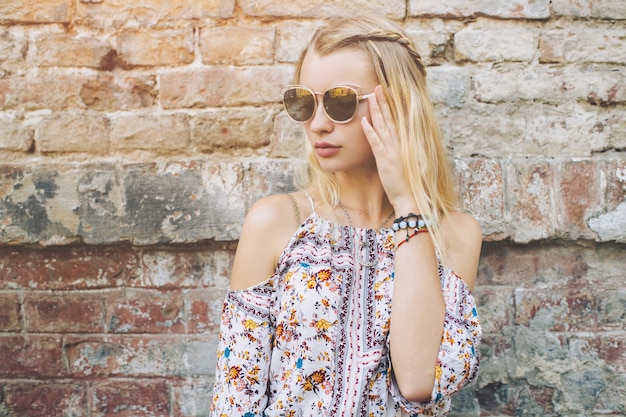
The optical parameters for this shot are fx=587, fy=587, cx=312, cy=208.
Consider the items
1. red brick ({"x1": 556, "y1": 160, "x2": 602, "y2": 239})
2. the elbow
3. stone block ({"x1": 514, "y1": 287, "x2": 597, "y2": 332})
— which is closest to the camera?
the elbow

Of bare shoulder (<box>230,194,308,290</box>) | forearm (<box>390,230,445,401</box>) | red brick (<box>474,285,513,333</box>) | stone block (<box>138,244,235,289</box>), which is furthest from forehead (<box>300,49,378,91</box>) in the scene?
red brick (<box>474,285,513,333</box>)

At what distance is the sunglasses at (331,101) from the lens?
1.90 meters

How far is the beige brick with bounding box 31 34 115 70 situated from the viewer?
8.38ft

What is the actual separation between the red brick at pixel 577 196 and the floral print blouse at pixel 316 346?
81 centimetres

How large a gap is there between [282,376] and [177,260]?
0.90 metres

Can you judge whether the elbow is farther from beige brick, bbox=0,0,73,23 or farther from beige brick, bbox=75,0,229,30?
beige brick, bbox=0,0,73,23

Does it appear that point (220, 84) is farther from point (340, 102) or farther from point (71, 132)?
point (340, 102)

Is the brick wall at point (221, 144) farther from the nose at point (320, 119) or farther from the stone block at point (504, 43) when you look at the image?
the nose at point (320, 119)

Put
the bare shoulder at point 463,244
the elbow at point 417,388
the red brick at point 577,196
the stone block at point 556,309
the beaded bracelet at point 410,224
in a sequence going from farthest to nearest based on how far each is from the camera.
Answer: the stone block at point 556,309, the red brick at point 577,196, the bare shoulder at point 463,244, the beaded bracelet at point 410,224, the elbow at point 417,388

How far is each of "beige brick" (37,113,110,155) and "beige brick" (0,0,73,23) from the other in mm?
420

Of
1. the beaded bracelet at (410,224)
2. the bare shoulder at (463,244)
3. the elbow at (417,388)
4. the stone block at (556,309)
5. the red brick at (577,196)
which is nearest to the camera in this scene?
the elbow at (417,388)

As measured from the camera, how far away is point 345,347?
1.92 m

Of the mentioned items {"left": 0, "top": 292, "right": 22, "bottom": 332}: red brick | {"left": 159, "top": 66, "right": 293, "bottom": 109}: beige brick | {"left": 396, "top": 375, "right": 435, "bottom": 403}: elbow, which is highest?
{"left": 159, "top": 66, "right": 293, "bottom": 109}: beige brick

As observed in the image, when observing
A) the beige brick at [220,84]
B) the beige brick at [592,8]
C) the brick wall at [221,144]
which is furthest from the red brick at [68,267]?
the beige brick at [592,8]
